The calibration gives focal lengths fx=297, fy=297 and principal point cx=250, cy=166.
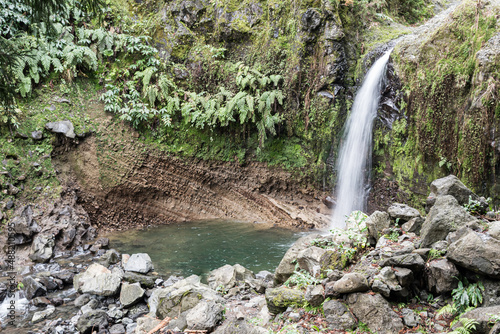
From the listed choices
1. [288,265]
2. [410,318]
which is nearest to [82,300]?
[288,265]

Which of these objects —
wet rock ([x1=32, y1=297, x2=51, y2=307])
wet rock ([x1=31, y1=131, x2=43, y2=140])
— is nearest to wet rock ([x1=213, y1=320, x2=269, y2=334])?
wet rock ([x1=32, y1=297, x2=51, y2=307])

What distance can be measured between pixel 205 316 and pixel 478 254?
3.21 m

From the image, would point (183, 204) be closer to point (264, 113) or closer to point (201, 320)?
point (264, 113)

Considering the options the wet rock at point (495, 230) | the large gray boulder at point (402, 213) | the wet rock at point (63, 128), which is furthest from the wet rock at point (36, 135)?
the wet rock at point (495, 230)

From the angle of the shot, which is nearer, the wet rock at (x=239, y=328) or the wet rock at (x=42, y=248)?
the wet rock at (x=239, y=328)

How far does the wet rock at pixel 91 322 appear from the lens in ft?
15.9

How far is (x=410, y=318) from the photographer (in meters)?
2.94

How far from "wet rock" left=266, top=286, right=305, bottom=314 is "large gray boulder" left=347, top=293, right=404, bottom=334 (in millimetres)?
694

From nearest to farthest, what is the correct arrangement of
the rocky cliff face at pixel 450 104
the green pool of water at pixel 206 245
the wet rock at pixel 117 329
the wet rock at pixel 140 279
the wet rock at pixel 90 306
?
1. the wet rock at pixel 117 329
2. the wet rock at pixel 90 306
3. the wet rock at pixel 140 279
4. the rocky cliff face at pixel 450 104
5. the green pool of water at pixel 206 245

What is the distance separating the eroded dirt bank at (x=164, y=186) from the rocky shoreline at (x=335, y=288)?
3.76m

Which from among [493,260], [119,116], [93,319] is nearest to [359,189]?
[493,260]

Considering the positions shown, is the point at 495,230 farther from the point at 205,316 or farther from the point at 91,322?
the point at 91,322

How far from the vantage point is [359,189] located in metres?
9.45

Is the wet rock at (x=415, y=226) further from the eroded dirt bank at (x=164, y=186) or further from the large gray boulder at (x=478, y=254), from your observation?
the eroded dirt bank at (x=164, y=186)
